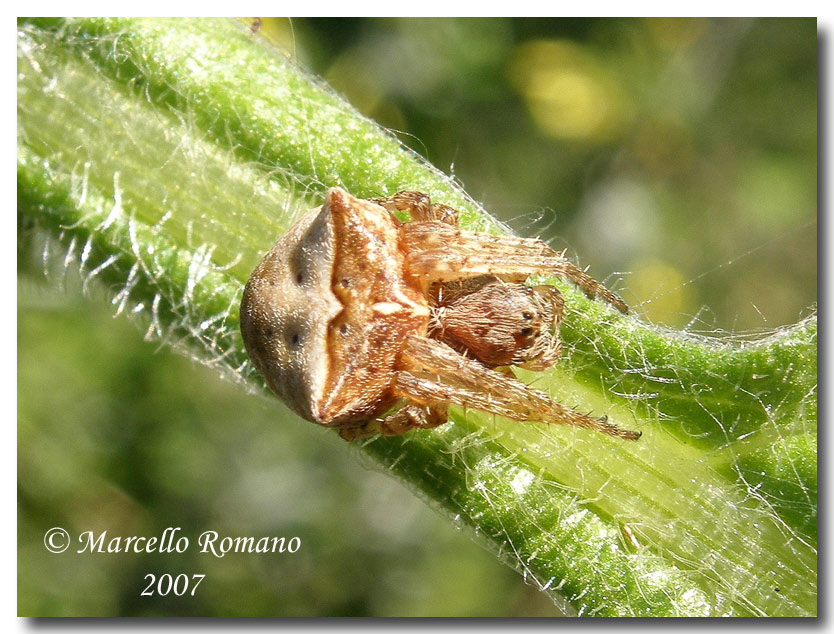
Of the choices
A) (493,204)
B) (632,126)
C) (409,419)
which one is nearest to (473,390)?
(409,419)

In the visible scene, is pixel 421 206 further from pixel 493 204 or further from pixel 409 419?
pixel 493 204

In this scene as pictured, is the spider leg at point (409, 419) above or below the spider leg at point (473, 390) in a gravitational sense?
below

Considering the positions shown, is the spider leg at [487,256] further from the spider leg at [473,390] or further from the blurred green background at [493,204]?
the blurred green background at [493,204]

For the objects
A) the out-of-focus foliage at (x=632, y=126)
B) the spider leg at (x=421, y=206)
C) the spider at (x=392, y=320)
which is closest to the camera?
the spider at (x=392, y=320)

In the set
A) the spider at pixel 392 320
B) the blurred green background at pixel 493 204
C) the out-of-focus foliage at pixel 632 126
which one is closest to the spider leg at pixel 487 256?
the spider at pixel 392 320

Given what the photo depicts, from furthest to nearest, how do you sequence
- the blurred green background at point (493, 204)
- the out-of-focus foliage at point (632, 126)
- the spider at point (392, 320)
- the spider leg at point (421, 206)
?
the out-of-focus foliage at point (632, 126) → the blurred green background at point (493, 204) → the spider leg at point (421, 206) → the spider at point (392, 320)

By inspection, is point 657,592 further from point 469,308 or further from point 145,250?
point 145,250

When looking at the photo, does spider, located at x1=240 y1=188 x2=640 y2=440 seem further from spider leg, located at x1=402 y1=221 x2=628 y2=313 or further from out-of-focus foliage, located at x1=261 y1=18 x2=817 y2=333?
out-of-focus foliage, located at x1=261 y1=18 x2=817 y2=333
